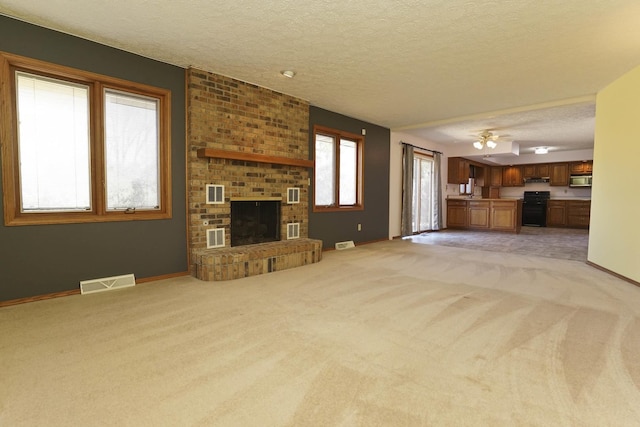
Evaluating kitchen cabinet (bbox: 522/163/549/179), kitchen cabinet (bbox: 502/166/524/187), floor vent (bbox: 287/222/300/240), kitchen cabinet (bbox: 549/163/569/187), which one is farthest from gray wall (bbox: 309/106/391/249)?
kitchen cabinet (bbox: 549/163/569/187)

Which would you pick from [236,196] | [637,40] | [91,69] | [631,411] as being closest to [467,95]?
[637,40]

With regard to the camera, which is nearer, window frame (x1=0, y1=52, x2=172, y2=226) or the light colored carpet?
the light colored carpet

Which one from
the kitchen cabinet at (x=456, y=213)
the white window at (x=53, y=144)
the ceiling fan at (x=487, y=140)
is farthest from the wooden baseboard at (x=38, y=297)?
the kitchen cabinet at (x=456, y=213)

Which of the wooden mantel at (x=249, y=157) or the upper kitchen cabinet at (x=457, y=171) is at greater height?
the upper kitchen cabinet at (x=457, y=171)

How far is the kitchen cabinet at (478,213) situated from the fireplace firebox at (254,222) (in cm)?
682

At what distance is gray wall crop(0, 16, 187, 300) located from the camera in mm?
2893

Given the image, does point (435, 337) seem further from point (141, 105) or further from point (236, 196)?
point (141, 105)

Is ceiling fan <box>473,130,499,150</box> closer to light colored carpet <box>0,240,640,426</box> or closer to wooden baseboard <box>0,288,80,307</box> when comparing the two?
light colored carpet <box>0,240,640,426</box>

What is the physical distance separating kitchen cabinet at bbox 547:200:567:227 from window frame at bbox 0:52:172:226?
11686 mm

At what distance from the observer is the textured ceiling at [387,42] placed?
8.73 feet

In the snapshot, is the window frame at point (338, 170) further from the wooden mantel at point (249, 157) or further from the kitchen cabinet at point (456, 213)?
the kitchen cabinet at point (456, 213)

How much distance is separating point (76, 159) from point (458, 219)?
9.36 metres

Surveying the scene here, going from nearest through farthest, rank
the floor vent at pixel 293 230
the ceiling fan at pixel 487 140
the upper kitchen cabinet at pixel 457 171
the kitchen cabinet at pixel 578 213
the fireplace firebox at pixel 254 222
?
the fireplace firebox at pixel 254 222 < the floor vent at pixel 293 230 < the ceiling fan at pixel 487 140 < the upper kitchen cabinet at pixel 457 171 < the kitchen cabinet at pixel 578 213

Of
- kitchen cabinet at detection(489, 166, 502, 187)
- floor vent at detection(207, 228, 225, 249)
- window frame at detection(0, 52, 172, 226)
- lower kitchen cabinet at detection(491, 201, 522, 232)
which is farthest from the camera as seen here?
kitchen cabinet at detection(489, 166, 502, 187)
